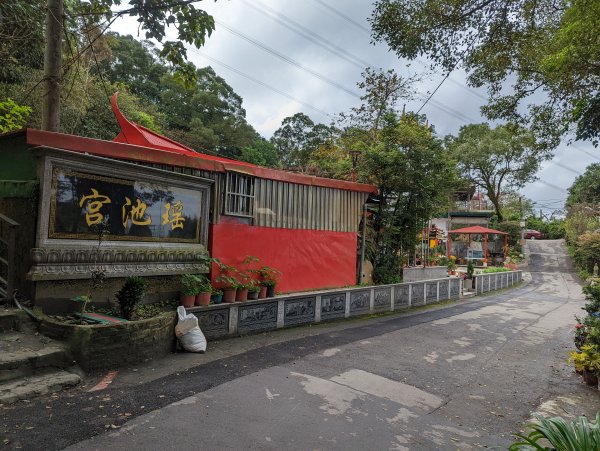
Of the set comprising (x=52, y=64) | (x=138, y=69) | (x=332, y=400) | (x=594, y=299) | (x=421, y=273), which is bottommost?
(x=332, y=400)

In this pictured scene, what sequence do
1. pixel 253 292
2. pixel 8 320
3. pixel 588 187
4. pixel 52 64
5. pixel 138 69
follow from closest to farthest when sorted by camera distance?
pixel 8 320 → pixel 52 64 → pixel 253 292 → pixel 138 69 → pixel 588 187

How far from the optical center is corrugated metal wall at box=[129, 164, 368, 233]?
24.9 feet

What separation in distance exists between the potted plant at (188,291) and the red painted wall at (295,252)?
37.0 inches

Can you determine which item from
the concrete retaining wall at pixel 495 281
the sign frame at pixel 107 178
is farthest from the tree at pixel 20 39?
the concrete retaining wall at pixel 495 281

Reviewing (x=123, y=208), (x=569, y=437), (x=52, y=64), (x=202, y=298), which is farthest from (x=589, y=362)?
(x=52, y=64)

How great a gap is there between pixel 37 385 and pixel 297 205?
6.37 meters

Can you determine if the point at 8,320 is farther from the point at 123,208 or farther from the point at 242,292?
the point at 242,292

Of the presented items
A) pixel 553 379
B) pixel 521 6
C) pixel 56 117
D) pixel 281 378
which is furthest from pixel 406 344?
pixel 56 117

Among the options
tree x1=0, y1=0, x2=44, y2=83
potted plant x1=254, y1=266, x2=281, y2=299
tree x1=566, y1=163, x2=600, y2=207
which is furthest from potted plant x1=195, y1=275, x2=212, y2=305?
tree x1=566, y1=163, x2=600, y2=207

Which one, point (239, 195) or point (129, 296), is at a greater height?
point (239, 195)

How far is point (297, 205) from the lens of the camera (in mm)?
9367

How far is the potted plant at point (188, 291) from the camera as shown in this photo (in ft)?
21.6

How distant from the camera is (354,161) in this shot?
39.4ft

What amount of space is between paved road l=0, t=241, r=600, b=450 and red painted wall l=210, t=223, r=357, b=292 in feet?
5.56
